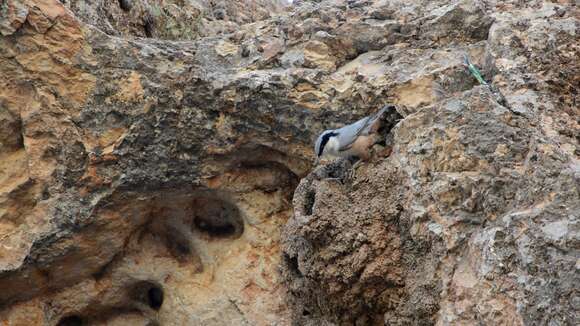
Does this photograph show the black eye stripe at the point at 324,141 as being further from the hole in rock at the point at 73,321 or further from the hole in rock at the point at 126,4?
the hole in rock at the point at 126,4

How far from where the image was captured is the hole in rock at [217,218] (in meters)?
5.90

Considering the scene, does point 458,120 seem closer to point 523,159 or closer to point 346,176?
point 523,159

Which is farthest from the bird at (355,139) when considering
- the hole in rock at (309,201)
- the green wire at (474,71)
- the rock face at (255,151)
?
the green wire at (474,71)

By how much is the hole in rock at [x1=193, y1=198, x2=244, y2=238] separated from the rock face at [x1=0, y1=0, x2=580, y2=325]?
0.02 m

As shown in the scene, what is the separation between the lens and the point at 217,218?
19.6 ft

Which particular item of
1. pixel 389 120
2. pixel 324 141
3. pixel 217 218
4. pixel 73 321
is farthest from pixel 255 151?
pixel 73 321

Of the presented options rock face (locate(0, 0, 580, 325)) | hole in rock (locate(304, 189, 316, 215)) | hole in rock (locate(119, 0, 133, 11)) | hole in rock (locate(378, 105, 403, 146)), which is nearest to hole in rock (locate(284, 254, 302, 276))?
rock face (locate(0, 0, 580, 325))

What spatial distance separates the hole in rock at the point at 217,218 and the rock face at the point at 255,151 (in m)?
0.02

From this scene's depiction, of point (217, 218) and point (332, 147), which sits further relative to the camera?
point (217, 218)

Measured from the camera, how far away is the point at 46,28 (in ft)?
17.8

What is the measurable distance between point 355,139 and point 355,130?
0.07 meters

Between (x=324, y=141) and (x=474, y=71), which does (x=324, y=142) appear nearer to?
(x=324, y=141)

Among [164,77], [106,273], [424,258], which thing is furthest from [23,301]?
[424,258]

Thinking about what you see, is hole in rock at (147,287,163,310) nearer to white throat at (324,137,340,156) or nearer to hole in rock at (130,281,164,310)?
hole in rock at (130,281,164,310)
